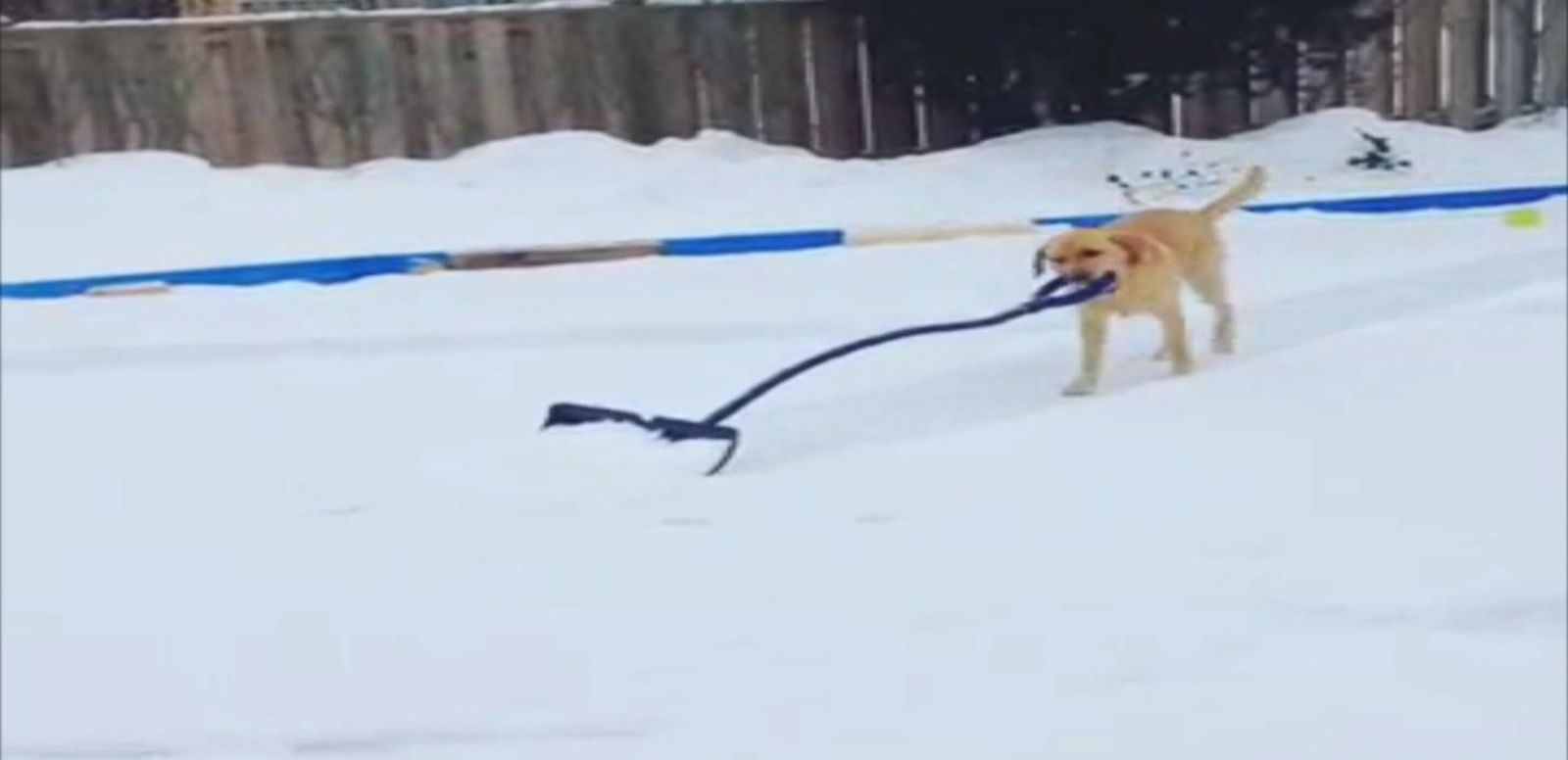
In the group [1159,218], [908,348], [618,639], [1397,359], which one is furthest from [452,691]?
[1397,359]

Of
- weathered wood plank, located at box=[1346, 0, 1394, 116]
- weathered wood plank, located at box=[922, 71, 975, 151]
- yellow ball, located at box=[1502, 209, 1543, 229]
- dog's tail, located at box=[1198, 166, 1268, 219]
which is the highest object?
weathered wood plank, located at box=[1346, 0, 1394, 116]

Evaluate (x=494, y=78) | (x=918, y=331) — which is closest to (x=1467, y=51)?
(x=918, y=331)

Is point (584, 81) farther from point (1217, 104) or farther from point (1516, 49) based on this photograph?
point (1516, 49)

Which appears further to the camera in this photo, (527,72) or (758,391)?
(758,391)

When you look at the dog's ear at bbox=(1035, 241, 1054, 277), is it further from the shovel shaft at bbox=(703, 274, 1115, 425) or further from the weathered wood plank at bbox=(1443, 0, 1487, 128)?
the weathered wood plank at bbox=(1443, 0, 1487, 128)

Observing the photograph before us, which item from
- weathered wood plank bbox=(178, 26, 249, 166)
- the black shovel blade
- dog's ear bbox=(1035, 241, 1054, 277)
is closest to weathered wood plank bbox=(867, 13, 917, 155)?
dog's ear bbox=(1035, 241, 1054, 277)
